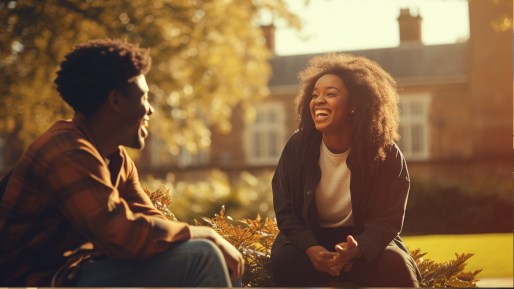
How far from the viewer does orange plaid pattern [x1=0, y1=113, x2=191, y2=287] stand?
2.26 metres

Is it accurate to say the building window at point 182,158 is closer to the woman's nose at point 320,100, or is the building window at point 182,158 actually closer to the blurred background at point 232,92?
the blurred background at point 232,92

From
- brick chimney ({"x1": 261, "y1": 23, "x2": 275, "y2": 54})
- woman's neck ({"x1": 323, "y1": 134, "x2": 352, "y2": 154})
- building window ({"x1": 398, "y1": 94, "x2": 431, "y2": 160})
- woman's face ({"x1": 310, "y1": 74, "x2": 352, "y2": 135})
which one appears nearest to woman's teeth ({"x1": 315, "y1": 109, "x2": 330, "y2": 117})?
woman's face ({"x1": 310, "y1": 74, "x2": 352, "y2": 135})

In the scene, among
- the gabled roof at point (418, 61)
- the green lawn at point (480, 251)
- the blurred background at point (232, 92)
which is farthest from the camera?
the gabled roof at point (418, 61)

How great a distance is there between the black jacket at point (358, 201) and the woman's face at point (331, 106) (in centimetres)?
16

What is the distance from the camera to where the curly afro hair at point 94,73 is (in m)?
2.49

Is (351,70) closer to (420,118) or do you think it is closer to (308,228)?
(308,228)

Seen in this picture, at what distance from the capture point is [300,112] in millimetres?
3598

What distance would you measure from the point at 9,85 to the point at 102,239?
36.9ft

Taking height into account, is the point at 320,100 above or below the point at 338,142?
above

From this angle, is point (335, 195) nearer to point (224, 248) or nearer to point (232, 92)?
point (224, 248)

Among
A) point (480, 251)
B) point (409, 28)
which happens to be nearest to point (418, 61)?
point (409, 28)

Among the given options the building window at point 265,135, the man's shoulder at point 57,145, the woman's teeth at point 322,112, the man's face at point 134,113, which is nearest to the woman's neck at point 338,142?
the woman's teeth at point 322,112

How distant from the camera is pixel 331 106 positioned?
3.31m

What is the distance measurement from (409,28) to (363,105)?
23.0 metres
